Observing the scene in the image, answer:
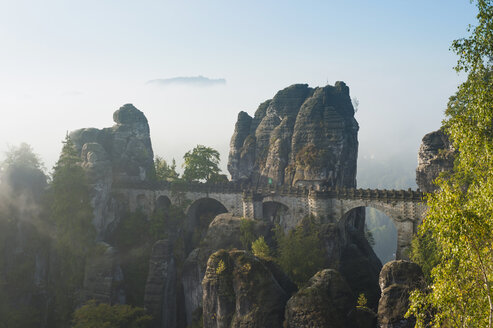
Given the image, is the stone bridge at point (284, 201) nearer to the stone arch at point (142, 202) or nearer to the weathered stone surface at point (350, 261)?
the stone arch at point (142, 202)

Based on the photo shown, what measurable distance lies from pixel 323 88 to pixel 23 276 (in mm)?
47940

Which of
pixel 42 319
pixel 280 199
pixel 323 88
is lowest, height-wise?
pixel 42 319

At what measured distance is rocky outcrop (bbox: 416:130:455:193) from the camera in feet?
121

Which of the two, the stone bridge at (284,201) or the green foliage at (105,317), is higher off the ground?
the stone bridge at (284,201)

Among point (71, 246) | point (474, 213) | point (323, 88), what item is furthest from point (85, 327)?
point (323, 88)

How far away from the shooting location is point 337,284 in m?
23.5

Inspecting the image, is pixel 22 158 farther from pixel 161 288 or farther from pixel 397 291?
pixel 397 291

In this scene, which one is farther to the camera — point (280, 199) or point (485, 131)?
point (280, 199)

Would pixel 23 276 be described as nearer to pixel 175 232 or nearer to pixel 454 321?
pixel 175 232

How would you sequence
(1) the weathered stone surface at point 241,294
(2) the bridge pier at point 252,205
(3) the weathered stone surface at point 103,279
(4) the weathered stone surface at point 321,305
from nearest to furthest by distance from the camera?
(4) the weathered stone surface at point 321,305 → (1) the weathered stone surface at point 241,294 → (3) the weathered stone surface at point 103,279 → (2) the bridge pier at point 252,205

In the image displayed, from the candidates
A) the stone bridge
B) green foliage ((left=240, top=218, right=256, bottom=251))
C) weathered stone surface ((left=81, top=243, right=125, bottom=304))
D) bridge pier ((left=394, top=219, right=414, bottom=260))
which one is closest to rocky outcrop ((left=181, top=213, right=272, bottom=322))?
green foliage ((left=240, top=218, right=256, bottom=251))

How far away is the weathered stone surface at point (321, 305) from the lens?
858 inches

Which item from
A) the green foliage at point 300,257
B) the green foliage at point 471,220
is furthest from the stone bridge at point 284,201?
the green foliage at point 471,220

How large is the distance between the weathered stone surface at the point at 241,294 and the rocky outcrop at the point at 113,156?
79.4 ft
